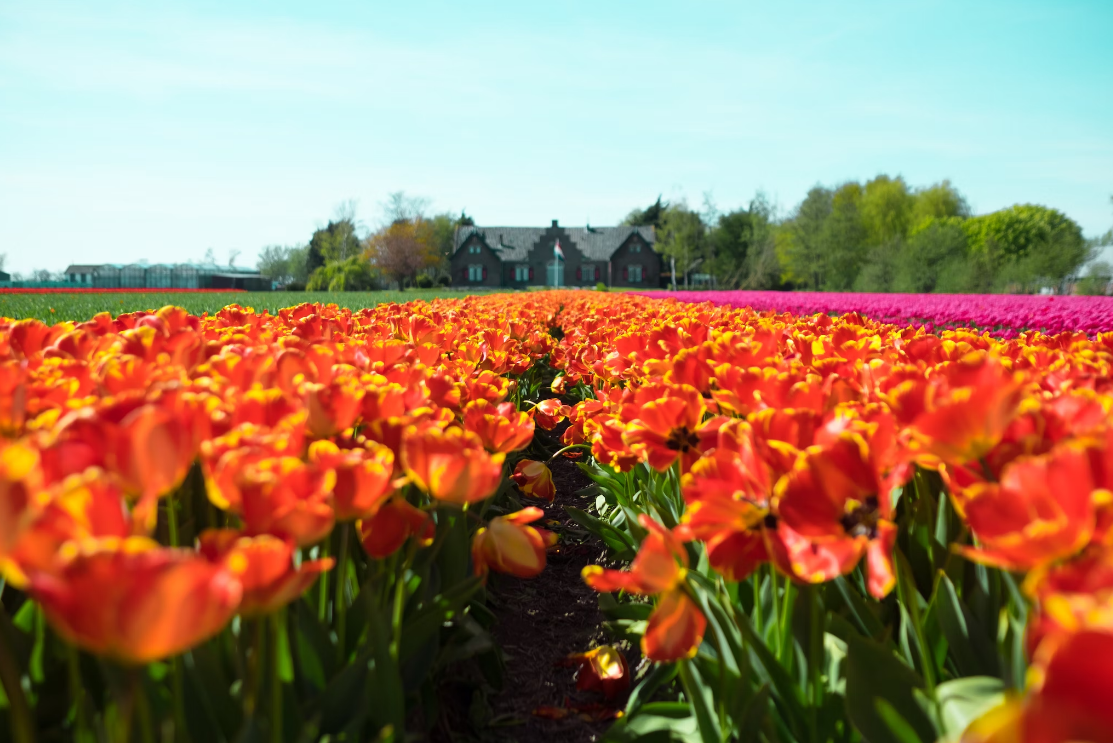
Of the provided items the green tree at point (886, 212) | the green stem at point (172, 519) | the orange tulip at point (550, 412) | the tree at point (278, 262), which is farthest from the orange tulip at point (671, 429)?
the tree at point (278, 262)

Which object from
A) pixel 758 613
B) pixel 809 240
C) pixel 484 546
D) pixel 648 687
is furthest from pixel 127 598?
pixel 809 240

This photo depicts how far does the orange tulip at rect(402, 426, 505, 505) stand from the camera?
1.10 meters

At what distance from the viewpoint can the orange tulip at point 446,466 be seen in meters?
1.10

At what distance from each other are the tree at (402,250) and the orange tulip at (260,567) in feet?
197

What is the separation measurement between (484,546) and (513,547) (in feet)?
0.22

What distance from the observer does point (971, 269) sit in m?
40.6

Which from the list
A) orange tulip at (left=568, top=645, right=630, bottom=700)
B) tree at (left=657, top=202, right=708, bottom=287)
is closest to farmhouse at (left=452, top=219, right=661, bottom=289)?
tree at (left=657, top=202, right=708, bottom=287)

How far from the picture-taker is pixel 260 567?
2.50ft

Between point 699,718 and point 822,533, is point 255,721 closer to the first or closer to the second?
point 822,533

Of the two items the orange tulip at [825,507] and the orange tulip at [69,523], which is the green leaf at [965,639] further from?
the orange tulip at [69,523]

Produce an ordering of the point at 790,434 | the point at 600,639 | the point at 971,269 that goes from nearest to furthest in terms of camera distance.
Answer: the point at 790,434, the point at 600,639, the point at 971,269

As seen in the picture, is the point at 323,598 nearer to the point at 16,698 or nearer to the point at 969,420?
the point at 16,698

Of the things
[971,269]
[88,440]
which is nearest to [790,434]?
[88,440]

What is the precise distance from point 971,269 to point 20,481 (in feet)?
152
